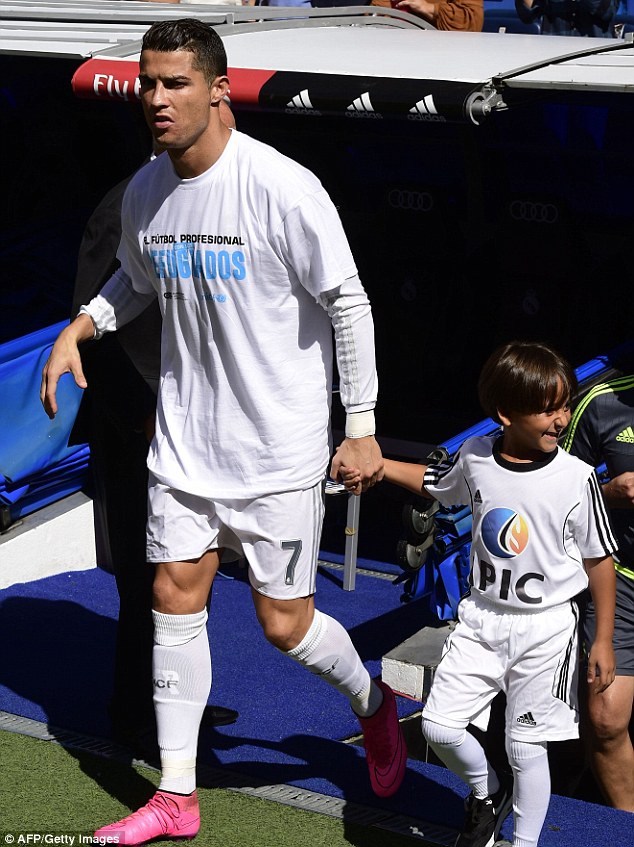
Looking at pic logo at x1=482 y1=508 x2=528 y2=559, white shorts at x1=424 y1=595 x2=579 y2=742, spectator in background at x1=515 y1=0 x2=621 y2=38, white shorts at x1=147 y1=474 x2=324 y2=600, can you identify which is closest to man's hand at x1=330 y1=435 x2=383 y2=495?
white shorts at x1=147 y1=474 x2=324 y2=600

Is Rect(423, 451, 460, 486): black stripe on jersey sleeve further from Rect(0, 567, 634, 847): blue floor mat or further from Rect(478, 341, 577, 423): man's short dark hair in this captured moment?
Rect(0, 567, 634, 847): blue floor mat

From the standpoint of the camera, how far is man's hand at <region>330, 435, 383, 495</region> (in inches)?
125

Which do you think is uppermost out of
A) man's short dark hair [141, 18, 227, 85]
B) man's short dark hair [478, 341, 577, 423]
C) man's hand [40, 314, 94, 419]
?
man's short dark hair [141, 18, 227, 85]

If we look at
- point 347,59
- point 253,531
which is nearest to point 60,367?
point 253,531

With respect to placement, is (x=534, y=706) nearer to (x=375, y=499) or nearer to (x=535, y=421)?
(x=535, y=421)

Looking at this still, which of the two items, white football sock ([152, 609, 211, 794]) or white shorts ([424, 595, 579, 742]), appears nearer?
white shorts ([424, 595, 579, 742])

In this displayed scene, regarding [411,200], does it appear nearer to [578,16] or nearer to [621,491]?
Answer: [578,16]

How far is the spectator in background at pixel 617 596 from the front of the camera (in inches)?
148

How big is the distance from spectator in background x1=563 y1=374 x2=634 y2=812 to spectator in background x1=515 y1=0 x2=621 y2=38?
4.77 meters

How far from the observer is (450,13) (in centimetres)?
716

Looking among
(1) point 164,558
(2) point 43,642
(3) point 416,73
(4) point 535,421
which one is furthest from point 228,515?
(3) point 416,73

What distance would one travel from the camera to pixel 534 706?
3.15 meters

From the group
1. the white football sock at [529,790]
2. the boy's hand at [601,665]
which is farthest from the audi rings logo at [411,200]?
the white football sock at [529,790]

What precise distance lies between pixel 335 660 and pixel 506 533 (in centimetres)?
60
